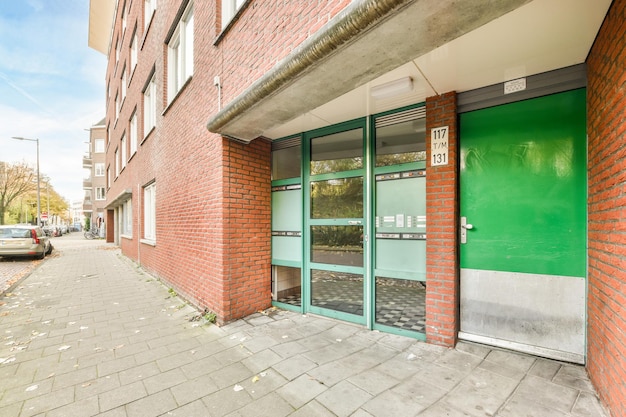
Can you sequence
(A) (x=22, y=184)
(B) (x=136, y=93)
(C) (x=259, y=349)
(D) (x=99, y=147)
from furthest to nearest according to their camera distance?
(D) (x=99, y=147)
(A) (x=22, y=184)
(B) (x=136, y=93)
(C) (x=259, y=349)

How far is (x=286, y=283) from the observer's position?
196 inches

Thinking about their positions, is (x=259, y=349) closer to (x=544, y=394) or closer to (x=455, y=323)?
(x=455, y=323)

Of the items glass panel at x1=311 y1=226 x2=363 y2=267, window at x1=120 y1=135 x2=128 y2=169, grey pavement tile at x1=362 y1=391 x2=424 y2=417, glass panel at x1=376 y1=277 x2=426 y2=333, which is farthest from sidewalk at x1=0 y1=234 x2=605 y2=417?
window at x1=120 y1=135 x2=128 y2=169

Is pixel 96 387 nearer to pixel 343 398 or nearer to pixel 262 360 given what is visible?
pixel 262 360

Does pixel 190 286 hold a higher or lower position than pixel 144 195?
lower

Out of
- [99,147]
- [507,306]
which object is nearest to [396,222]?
[507,306]

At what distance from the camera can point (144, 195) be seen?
9.02 meters

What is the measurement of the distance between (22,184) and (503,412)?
39860mm

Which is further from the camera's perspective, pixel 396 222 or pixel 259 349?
pixel 396 222

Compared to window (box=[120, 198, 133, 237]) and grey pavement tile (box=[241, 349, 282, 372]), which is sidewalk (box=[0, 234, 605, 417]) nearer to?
grey pavement tile (box=[241, 349, 282, 372])

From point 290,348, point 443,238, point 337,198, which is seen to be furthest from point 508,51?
point 290,348

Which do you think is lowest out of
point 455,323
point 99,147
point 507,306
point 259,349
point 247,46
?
point 259,349

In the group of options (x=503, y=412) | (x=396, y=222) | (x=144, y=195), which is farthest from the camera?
(x=144, y=195)

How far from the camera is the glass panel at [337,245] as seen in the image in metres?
4.05
